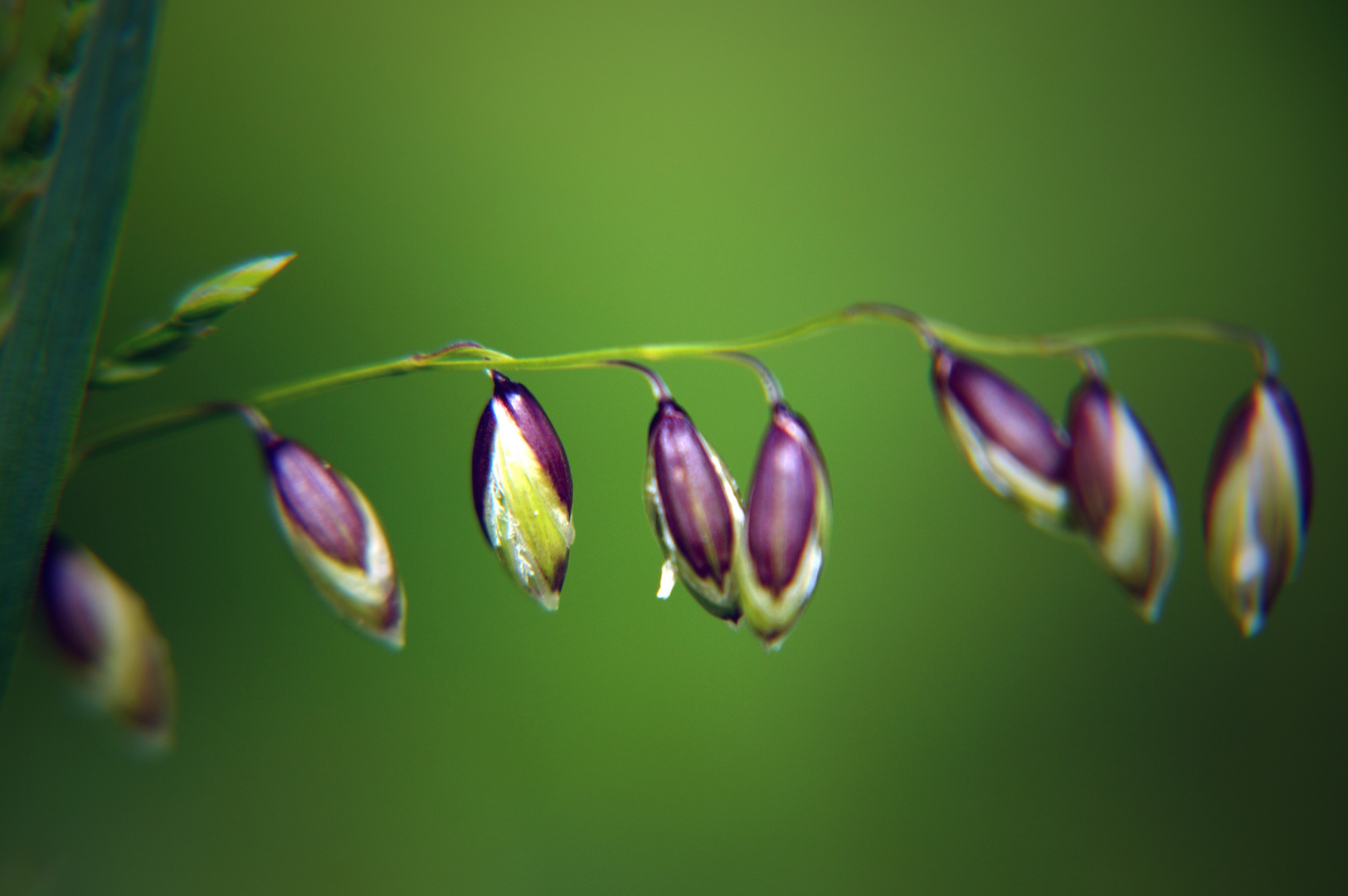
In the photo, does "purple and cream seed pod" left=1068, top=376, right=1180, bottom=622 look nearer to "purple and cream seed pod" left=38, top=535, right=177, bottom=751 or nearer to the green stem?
the green stem

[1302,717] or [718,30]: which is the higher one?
[718,30]

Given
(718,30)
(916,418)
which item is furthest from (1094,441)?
(718,30)

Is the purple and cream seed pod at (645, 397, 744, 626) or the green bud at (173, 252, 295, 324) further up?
the green bud at (173, 252, 295, 324)

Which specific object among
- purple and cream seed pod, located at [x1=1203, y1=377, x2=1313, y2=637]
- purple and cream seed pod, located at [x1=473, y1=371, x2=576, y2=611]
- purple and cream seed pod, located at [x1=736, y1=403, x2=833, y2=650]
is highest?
purple and cream seed pod, located at [x1=473, y1=371, x2=576, y2=611]

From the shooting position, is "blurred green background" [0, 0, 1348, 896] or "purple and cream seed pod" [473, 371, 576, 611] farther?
"blurred green background" [0, 0, 1348, 896]

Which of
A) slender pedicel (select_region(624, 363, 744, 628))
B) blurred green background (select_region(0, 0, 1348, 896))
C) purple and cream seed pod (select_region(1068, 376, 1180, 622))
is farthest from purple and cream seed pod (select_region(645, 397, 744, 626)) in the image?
blurred green background (select_region(0, 0, 1348, 896))

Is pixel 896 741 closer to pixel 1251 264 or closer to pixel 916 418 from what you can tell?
pixel 916 418
